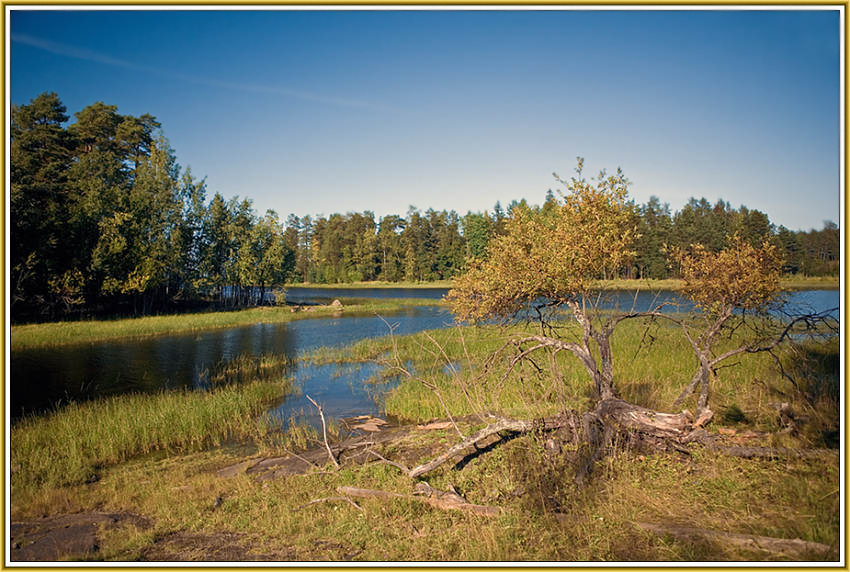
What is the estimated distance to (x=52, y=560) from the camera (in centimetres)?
636

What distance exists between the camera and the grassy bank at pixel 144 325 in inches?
1058

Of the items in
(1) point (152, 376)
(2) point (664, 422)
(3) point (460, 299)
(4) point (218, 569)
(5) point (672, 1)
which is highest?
(5) point (672, 1)

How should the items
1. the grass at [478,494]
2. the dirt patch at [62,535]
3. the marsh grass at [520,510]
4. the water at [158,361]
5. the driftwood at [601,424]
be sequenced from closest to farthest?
1. the marsh grass at [520,510]
2. the grass at [478,494]
3. the dirt patch at [62,535]
4. the driftwood at [601,424]
5. the water at [158,361]

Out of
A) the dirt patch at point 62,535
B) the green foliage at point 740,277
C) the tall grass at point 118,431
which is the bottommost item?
the tall grass at point 118,431

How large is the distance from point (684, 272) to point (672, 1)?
24.9ft

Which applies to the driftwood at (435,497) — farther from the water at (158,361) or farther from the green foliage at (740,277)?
the green foliage at (740,277)

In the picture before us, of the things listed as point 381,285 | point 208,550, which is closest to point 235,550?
point 208,550

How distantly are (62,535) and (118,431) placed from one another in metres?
5.56

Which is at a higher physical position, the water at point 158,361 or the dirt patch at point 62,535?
the dirt patch at point 62,535

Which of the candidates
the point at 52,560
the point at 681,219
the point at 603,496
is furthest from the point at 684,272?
the point at 681,219

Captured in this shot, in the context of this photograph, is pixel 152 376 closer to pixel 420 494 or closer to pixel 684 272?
pixel 420 494

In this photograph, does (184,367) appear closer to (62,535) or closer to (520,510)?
(62,535)

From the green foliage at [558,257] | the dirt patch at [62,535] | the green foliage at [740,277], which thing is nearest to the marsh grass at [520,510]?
the dirt patch at [62,535]

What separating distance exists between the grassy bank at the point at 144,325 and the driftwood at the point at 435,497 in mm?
25921
